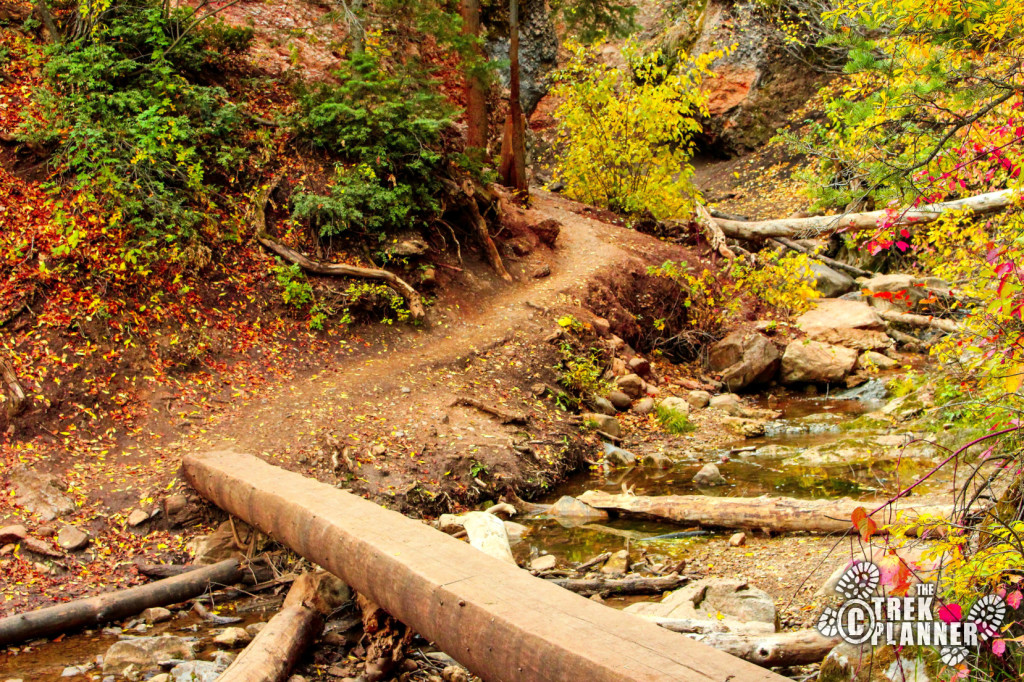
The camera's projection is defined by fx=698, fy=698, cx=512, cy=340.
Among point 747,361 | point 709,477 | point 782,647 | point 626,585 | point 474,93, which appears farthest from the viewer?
point 474,93

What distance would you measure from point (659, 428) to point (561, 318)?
8.10ft

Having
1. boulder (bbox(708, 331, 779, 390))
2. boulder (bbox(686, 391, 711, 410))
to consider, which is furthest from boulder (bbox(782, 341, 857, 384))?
boulder (bbox(686, 391, 711, 410))

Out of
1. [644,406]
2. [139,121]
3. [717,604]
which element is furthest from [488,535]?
[139,121]

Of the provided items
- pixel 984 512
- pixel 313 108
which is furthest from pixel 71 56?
pixel 984 512

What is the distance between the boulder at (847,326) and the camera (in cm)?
1302

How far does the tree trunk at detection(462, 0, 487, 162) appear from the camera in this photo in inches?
533

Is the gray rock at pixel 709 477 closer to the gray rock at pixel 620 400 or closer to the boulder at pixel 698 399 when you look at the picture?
the gray rock at pixel 620 400

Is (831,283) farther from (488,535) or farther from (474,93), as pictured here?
(488,535)

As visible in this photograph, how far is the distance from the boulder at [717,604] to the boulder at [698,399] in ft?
21.6

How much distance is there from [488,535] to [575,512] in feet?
5.33

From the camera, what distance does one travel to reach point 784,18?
2373 cm

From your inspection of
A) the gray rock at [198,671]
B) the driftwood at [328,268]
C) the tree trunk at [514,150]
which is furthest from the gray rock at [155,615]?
the tree trunk at [514,150]

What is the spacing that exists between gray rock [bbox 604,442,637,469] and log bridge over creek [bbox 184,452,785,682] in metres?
4.56

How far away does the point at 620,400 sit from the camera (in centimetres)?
1095
